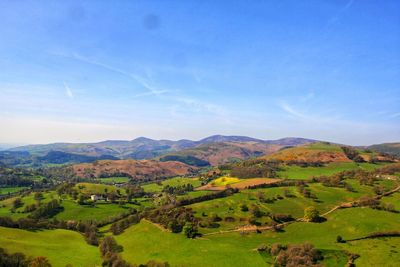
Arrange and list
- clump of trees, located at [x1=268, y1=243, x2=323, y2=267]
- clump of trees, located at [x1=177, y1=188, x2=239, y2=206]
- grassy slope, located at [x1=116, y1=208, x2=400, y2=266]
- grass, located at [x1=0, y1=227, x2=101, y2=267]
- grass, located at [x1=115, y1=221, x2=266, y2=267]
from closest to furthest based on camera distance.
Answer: clump of trees, located at [x1=268, y1=243, x2=323, y2=267] → grass, located at [x1=0, y1=227, x2=101, y2=267] → grassy slope, located at [x1=116, y1=208, x2=400, y2=266] → grass, located at [x1=115, y1=221, x2=266, y2=267] → clump of trees, located at [x1=177, y1=188, x2=239, y2=206]

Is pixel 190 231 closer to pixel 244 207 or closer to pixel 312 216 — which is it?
pixel 244 207

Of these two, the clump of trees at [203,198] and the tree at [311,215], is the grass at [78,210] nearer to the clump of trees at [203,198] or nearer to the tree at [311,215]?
the clump of trees at [203,198]

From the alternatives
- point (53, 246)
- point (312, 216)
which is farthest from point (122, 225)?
point (312, 216)

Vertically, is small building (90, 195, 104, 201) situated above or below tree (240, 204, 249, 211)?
below

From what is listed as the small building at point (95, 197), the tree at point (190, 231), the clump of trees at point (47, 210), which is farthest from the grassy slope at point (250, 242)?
the small building at point (95, 197)

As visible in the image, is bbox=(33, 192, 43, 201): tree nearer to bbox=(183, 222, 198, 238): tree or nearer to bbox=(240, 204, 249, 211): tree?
bbox=(183, 222, 198, 238): tree

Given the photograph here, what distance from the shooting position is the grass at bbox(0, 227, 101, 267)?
81688 millimetres

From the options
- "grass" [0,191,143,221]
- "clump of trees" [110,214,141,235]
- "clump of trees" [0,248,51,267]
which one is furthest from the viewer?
"grass" [0,191,143,221]

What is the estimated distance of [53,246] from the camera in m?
93.0

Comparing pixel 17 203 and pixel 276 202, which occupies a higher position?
pixel 276 202

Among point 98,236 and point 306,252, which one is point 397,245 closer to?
point 306,252

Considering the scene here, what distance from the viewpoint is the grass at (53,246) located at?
268 feet

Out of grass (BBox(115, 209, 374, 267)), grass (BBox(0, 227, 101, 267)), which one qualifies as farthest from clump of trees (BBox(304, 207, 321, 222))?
grass (BBox(0, 227, 101, 267))

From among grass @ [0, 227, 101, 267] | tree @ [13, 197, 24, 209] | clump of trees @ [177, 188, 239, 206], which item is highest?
clump of trees @ [177, 188, 239, 206]
